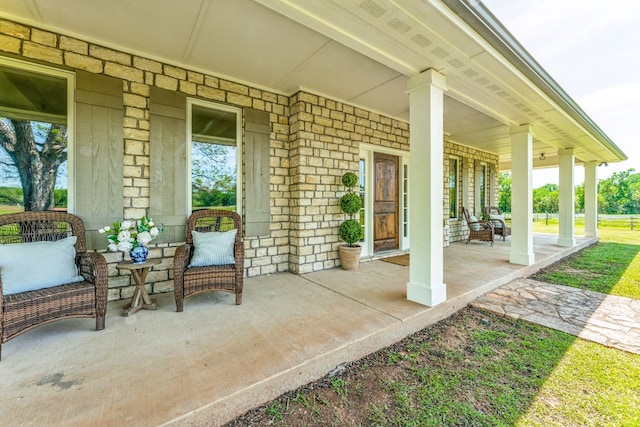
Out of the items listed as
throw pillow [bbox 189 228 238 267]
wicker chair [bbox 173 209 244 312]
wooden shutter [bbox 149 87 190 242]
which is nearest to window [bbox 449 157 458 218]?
wicker chair [bbox 173 209 244 312]

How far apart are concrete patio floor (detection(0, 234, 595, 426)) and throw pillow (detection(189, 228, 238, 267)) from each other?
437mm

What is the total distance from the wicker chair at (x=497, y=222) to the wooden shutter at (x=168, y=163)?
24.1 ft

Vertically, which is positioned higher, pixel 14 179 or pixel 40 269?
pixel 14 179

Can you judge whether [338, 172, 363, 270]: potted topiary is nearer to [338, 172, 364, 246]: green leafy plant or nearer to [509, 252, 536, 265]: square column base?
[338, 172, 364, 246]: green leafy plant

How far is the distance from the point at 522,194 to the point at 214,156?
5.00 metres

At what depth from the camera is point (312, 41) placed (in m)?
2.64

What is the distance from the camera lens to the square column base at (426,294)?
2631mm

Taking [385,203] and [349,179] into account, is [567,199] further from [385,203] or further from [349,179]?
[349,179]

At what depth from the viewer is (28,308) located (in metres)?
1.84

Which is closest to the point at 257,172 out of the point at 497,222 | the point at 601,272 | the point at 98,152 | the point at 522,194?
the point at 98,152

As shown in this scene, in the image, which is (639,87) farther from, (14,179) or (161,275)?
(14,179)

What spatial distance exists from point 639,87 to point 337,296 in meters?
10.2

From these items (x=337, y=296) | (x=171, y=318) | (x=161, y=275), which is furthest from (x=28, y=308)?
(x=337, y=296)

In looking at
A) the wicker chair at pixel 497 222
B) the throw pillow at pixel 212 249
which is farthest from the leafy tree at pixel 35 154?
the wicker chair at pixel 497 222
